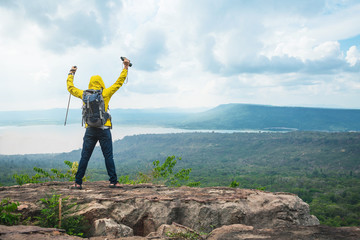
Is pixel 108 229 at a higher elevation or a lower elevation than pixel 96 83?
lower

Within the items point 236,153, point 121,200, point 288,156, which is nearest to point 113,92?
point 121,200

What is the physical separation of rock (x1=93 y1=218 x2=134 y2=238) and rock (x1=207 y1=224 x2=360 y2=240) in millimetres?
1334

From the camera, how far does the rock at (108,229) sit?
13.1 ft

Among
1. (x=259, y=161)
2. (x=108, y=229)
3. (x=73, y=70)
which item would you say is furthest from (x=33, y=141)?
(x=108, y=229)

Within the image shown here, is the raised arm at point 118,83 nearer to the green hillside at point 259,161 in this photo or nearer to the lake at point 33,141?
the green hillside at point 259,161

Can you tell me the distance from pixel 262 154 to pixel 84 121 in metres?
155

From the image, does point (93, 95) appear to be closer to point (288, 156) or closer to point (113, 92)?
point (113, 92)

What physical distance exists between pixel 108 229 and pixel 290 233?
8.34 feet

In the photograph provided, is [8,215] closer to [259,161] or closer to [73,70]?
[73,70]

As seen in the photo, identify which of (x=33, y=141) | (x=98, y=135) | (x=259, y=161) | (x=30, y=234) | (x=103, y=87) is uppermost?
(x=103, y=87)

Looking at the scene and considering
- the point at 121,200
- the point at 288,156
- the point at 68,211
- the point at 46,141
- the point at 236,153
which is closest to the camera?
the point at 68,211

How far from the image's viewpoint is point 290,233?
144 inches

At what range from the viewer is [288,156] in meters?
144

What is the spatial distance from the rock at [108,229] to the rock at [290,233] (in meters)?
1.33
